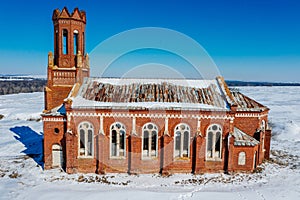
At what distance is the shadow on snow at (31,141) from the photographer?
25.2m

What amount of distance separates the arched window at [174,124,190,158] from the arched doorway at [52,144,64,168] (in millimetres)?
10503

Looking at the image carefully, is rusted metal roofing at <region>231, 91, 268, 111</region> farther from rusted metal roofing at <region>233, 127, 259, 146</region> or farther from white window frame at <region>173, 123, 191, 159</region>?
white window frame at <region>173, 123, 191, 159</region>

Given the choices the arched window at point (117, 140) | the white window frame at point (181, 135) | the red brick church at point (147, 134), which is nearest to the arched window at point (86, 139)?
the red brick church at point (147, 134)

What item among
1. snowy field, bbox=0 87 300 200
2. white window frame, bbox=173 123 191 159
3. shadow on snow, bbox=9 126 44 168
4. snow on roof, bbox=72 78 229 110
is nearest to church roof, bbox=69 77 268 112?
snow on roof, bbox=72 78 229 110

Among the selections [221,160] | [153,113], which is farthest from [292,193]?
[153,113]

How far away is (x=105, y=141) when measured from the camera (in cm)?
1984

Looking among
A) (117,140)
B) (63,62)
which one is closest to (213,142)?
(117,140)

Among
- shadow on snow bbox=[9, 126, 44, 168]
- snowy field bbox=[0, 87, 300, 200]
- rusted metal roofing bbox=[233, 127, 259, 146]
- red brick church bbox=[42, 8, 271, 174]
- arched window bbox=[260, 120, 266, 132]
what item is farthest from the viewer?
shadow on snow bbox=[9, 126, 44, 168]

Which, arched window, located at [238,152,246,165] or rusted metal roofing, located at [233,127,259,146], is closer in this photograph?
rusted metal roofing, located at [233,127,259,146]

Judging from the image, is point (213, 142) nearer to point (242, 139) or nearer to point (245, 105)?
point (242, 139)

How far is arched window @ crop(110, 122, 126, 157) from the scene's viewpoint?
1986 cm

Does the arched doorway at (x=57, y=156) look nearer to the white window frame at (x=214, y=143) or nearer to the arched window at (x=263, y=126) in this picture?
the white window frame at (x=214, y=143)

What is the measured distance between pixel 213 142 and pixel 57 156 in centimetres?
1423

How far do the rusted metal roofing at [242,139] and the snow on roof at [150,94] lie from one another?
124 inches
